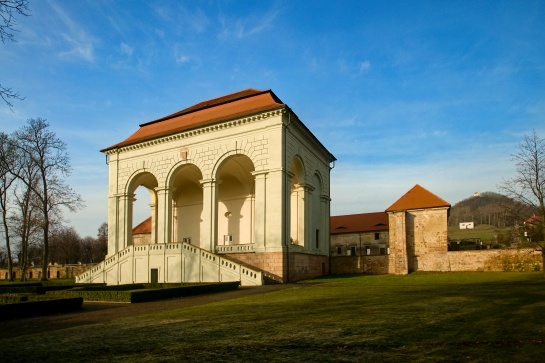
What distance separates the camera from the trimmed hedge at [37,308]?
1357cm

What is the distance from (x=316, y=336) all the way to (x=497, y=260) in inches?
1369

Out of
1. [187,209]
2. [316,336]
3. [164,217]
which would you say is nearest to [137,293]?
[316,336]

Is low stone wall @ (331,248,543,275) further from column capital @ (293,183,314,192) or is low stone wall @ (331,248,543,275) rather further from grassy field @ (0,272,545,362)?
grassy field @ (0,272,545,362)

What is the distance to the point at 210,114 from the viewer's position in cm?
3562

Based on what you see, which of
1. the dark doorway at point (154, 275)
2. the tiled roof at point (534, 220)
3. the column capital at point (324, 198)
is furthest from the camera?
the column capital at point (324, 198)

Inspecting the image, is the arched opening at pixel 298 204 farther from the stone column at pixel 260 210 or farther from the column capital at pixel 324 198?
the column capital at pixel 324 198

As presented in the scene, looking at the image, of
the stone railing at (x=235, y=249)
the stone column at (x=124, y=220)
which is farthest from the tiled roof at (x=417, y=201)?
the stone column at (x=124, y=220)

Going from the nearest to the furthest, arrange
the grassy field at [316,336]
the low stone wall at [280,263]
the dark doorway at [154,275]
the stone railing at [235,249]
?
1. the grassy field at [316,336]
2. the low stone wall at [280,263]
3. the stone railing at [235,249]
4. the dark doorway at [154,275]

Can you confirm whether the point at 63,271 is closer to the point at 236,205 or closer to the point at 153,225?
the point at 153,225

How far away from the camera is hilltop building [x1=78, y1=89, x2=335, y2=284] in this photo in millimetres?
29672

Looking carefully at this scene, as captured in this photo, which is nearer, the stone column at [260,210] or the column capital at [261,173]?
the stone column at [260,210]

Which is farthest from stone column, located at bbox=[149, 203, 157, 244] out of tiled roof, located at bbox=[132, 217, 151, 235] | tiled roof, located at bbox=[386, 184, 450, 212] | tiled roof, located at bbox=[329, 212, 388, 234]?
tiled roof, located at bbox=[329, 212, 388, 234]

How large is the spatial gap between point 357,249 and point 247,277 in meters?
35.2

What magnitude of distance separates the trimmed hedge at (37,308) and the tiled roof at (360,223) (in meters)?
44.6
